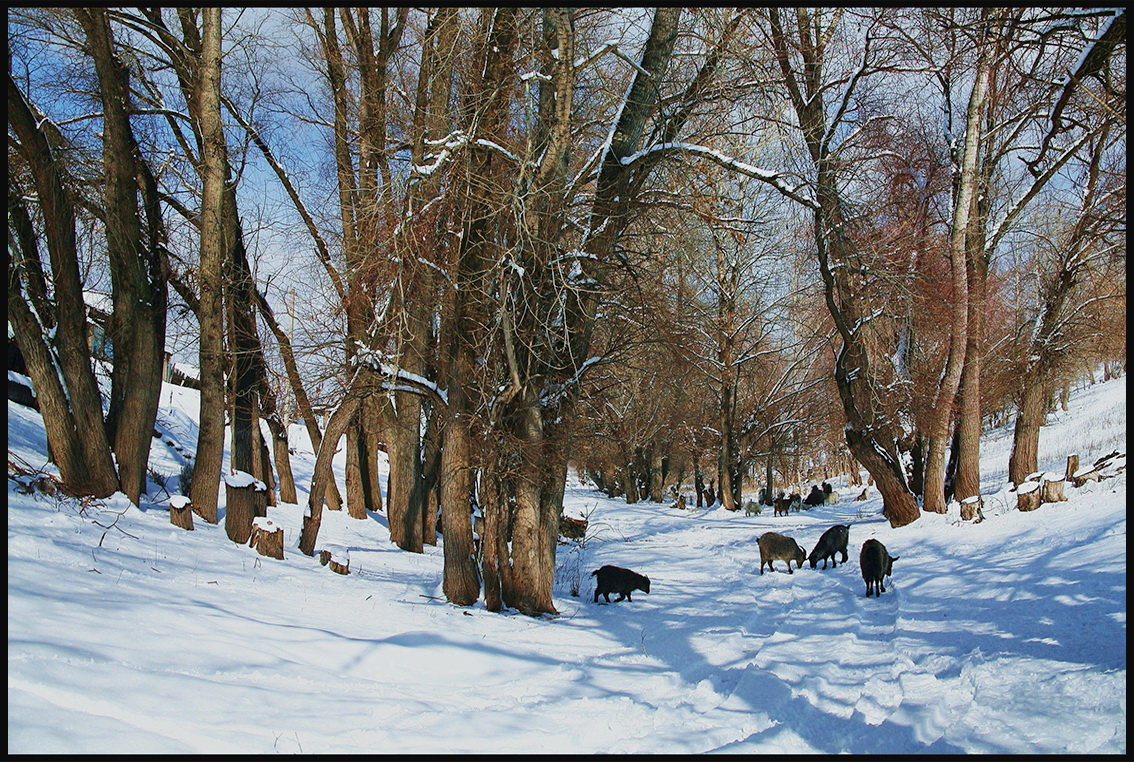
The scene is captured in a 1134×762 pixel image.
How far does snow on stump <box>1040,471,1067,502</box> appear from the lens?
11.3 meters

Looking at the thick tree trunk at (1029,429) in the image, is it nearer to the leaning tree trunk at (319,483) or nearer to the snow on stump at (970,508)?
the snow on stump at (970,508)

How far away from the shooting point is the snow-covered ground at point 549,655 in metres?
3.83

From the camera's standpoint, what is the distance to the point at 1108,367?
5522 cm

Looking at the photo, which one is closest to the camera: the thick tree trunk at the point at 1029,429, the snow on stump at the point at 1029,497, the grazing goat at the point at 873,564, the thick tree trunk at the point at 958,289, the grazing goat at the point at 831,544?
the grazing goat at the point at 873,564

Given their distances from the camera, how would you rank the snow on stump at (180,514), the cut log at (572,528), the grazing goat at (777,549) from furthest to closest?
the cut log at (572,528)
the grazing goat at (777,549)
the snow on stump at (180,514)

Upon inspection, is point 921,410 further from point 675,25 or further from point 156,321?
point 156,321

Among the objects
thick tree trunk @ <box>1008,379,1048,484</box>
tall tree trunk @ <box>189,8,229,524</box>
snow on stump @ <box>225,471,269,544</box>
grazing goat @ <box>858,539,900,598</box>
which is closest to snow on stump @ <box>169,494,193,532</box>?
snow on stump @ <box>225,471,269,544</box>

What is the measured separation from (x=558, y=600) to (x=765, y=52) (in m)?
7.97

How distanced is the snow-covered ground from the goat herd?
25 centimetres

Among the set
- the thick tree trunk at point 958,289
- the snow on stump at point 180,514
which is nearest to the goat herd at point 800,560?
the thick tree trunk at point 958,289

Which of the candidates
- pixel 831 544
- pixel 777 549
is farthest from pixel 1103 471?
pixel 777 549

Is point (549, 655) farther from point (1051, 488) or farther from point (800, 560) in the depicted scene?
point (1051, 488)

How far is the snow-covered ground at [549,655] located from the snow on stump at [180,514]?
159mm

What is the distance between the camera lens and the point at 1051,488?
1132 cm
